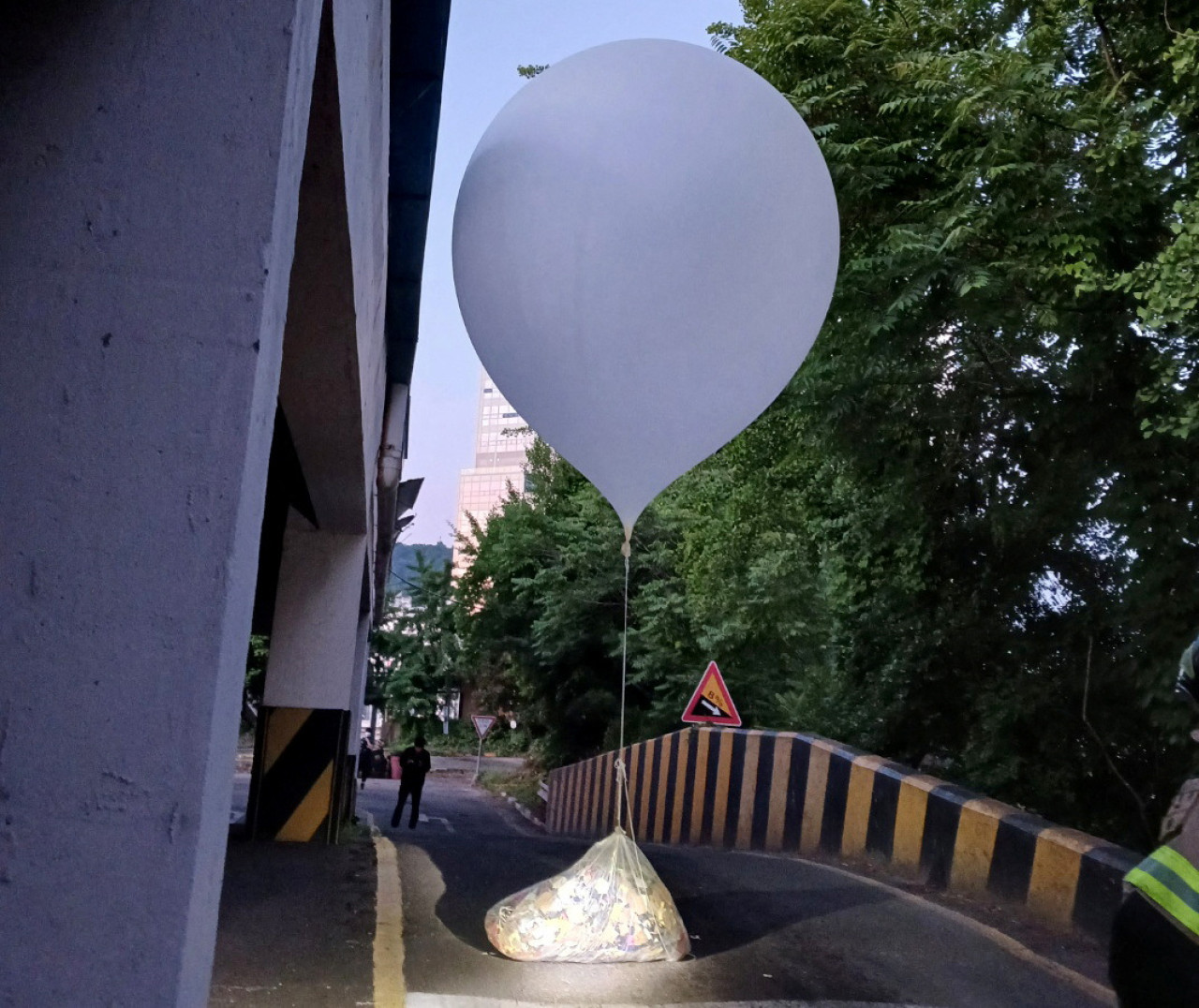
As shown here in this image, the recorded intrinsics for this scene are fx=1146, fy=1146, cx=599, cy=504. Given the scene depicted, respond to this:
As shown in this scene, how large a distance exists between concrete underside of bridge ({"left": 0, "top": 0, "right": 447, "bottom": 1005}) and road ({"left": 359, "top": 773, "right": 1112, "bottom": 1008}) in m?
2.87

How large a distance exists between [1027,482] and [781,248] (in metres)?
6.92

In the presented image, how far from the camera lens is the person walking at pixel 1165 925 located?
207cm

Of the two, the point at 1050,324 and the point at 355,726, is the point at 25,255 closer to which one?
the point at 1050,324

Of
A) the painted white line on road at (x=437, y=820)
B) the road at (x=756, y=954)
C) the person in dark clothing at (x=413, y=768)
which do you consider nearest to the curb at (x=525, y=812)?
the painted white line on road at (x=437, y=820)

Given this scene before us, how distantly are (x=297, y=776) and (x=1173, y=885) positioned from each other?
8666mm

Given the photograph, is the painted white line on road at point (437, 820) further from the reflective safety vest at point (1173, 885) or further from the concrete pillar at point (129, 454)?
the concrete pillar at point (129, 454)

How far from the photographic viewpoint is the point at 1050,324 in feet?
27.8

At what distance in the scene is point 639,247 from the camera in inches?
185

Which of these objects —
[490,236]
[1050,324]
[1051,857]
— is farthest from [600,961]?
[1050,324]

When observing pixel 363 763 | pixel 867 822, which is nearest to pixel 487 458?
pixel 363 763

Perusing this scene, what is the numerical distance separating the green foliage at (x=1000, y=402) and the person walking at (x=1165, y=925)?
16.9 feet

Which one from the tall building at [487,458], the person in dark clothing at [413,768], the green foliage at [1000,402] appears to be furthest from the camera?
the tall building at [487,458]

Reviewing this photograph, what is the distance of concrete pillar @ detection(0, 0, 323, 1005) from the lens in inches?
65.5

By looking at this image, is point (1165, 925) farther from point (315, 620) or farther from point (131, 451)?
point (315, 620)
